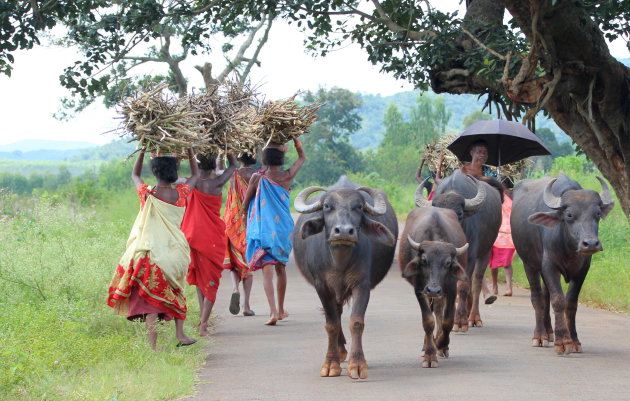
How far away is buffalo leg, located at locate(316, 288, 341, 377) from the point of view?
27.0 feet

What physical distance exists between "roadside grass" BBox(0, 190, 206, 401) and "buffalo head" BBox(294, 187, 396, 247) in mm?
1654

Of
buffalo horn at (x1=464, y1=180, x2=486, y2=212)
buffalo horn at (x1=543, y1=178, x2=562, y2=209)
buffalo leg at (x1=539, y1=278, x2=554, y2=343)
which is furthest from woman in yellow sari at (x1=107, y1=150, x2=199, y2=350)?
buffalo leg at (x1=539, y1=278, x2=554, y2=343)

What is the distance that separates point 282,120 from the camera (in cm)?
1120

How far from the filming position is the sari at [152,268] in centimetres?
916

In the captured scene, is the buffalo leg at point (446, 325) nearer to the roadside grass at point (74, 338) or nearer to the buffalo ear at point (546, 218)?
the buffalo ear at point (546, 218)

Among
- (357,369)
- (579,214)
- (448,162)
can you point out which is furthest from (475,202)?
(448,162)

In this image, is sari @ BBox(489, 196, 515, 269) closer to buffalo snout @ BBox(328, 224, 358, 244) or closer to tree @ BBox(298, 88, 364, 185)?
buffalo snout @ BBox(328, 224, 358, 244)

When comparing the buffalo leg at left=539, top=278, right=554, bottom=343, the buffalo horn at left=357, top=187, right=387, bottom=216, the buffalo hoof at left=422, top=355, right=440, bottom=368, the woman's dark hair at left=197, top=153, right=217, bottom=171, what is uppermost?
the woman's dark hair at left=197, top=153, right=217, bottom=171

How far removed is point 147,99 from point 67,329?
Answer: 2.23 meters

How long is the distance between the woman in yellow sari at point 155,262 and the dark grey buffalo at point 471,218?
258cm

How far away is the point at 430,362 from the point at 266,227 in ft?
12.8

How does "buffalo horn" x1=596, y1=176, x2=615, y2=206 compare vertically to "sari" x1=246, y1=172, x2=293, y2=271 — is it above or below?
above

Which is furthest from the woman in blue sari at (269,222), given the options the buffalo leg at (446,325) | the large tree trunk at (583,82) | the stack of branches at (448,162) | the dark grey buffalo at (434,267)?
the stack of branches at (448,162)

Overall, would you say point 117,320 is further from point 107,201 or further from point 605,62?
point 107,201
